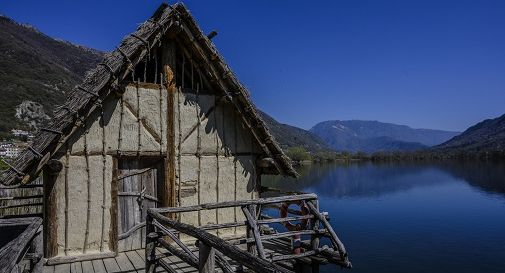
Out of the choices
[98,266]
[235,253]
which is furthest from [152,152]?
[235,253]

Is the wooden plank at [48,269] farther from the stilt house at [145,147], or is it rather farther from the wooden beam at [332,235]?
the wooden beam at [332,235]

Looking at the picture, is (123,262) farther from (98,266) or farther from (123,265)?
(98,266)

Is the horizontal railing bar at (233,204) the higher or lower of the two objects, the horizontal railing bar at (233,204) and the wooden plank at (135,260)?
the higher

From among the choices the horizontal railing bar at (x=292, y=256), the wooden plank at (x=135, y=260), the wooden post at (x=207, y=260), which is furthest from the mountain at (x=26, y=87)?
the wooden post at (x=207, y=260)

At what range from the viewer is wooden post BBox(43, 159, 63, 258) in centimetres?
964

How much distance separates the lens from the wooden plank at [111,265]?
9242mm

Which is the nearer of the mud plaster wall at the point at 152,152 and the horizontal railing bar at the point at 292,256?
the horizontal railing bar at the point at 292,256

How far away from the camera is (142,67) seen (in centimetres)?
1152

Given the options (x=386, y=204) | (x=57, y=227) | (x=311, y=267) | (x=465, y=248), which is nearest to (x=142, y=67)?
(x=57, y=227)

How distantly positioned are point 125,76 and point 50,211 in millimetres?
3784

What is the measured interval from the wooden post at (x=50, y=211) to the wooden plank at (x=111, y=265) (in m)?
1.20

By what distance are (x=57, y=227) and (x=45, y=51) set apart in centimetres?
17680

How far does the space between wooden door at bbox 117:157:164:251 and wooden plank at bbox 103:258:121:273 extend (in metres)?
0.68

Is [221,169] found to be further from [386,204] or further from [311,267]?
[386,204]
